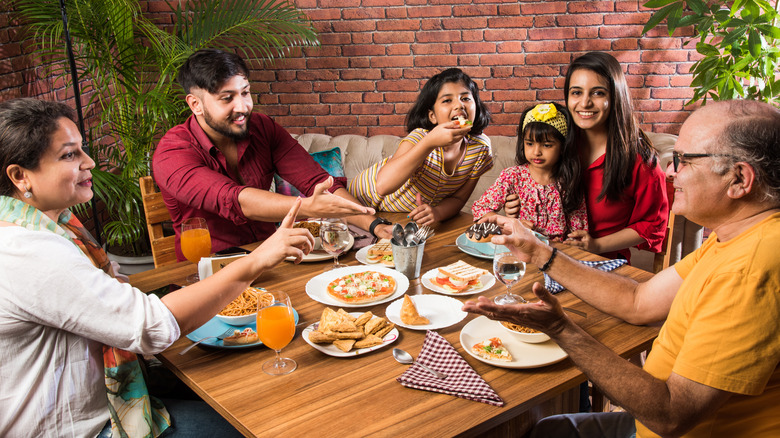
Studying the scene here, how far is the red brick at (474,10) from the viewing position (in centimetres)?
432

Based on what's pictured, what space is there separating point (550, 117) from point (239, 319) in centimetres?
167

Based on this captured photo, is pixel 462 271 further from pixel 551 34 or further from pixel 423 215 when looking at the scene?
pixel 551 34

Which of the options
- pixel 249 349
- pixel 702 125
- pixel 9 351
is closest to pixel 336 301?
pixel 249 349

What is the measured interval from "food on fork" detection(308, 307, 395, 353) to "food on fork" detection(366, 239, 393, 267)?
423 millimetres

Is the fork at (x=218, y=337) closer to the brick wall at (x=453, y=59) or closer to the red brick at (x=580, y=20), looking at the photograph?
the brick wall at (x=453, y=59)

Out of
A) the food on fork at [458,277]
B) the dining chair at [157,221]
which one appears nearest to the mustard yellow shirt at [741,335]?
the food on fork at [458,277]

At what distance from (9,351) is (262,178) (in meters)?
1.44

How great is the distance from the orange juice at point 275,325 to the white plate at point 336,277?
31 cm

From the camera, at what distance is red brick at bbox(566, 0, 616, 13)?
163 inches

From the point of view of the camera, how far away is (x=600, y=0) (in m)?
4.15

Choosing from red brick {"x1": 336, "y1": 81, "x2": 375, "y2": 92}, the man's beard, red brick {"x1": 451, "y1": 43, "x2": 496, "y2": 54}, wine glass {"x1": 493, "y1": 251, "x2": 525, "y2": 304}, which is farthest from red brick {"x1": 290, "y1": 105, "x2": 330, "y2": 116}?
wine glass {"x1": 493, "y1": 251, "x2": 525, "y2": 304}

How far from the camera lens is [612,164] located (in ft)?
8.43

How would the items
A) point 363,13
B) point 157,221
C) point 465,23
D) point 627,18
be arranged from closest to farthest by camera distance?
1. point 157,221
2. point 627,18
3. point 465,23
4. point 363,13

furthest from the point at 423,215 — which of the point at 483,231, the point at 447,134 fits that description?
the point at 483,231
